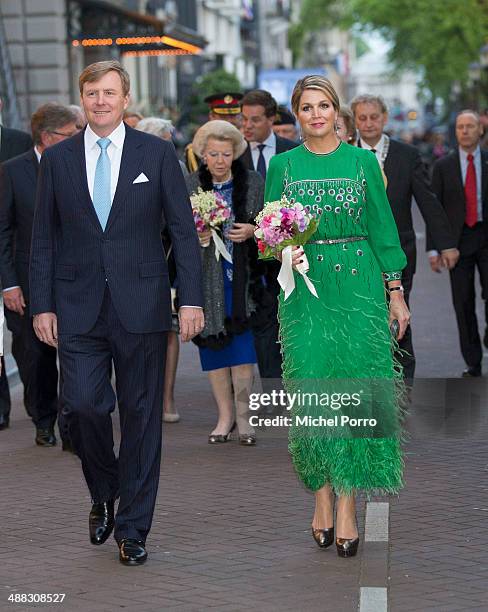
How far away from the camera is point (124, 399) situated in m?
6.15

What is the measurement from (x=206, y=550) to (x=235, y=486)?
132 centimetres

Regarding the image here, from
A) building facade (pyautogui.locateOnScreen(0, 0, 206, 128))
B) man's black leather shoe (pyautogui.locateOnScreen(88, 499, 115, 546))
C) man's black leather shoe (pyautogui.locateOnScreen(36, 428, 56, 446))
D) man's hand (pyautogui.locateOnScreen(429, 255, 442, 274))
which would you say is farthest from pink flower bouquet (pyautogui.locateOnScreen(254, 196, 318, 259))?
building facade (pyautogui.locateOnScreen(0, 0, 206, 128))

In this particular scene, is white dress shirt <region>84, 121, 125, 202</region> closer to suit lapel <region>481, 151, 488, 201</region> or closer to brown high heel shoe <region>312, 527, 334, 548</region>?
brown high heel shoe <region>312, 527, 334, 548</region>

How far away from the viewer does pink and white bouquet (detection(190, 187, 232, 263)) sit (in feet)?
28.3

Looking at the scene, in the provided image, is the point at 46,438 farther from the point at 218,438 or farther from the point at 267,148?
the point at 267,148

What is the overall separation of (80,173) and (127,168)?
20 centimetres

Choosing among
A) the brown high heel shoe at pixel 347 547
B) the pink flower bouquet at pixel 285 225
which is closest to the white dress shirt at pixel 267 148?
the pink flower bouquet at pixel 285 225

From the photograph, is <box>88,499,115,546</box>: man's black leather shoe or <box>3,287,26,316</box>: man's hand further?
<box>3,287,26,316</box>: man's hand

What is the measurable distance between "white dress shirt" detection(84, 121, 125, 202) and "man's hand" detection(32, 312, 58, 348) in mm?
545

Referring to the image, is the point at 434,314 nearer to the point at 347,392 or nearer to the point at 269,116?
the point at 269,116

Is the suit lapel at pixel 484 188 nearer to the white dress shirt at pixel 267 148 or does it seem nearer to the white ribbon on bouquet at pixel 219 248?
the white dress shirt at pixel 267 148

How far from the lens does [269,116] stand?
33.3 ft

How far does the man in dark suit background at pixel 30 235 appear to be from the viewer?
346 inches

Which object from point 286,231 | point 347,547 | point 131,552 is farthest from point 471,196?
point 131,552
